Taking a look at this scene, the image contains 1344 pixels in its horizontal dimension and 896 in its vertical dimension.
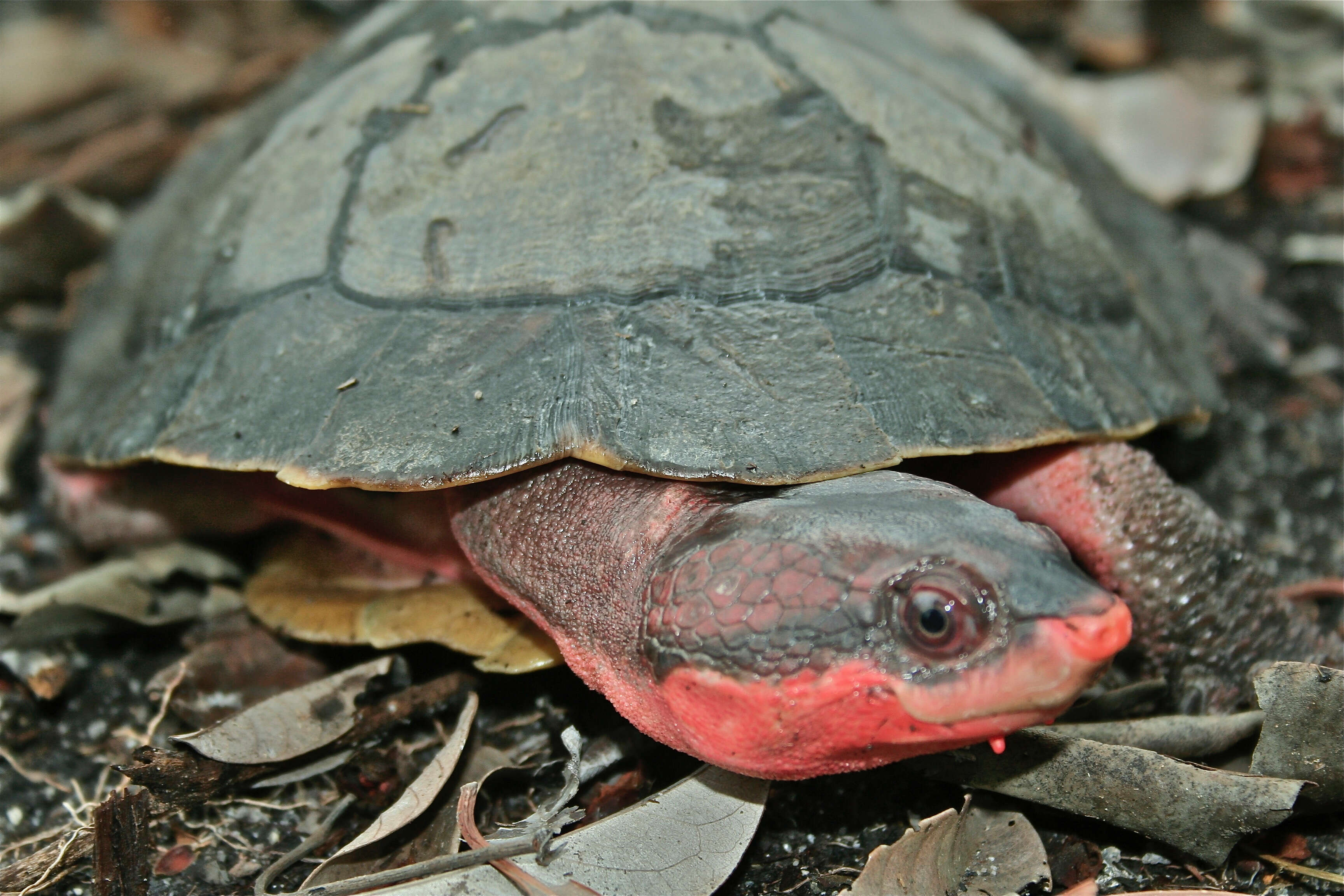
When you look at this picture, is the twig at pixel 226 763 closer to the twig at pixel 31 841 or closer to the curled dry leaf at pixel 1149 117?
the twig at pixel 31 841

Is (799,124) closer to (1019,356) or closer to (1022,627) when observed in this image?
(1019,356)

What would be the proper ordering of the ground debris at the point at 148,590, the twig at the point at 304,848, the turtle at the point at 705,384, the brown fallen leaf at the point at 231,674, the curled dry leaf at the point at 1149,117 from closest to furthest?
the turtle at the point at 705,384
the twig at the point at 304,848
the brown fallen leaf at the point at 231,674
the ground debris at the point at 148,590
the curled dry leaf at the point at 1149,117

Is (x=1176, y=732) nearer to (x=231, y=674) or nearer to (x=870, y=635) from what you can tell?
(x=870, y=635)

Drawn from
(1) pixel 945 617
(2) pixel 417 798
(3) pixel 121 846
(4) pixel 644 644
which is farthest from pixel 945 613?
(3) pixel 121 846

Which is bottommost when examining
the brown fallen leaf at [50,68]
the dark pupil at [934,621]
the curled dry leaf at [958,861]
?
the curled dry leaf at [958,861]

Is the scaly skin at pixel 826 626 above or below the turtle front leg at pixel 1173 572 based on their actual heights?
above

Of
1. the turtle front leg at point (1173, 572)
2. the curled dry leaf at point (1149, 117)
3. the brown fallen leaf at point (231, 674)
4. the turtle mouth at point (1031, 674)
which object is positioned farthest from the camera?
the curled dry leaf at point (1149, 117)

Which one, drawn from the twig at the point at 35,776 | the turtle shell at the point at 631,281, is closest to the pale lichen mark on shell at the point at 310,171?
the turtle shell at the point at 631,281
